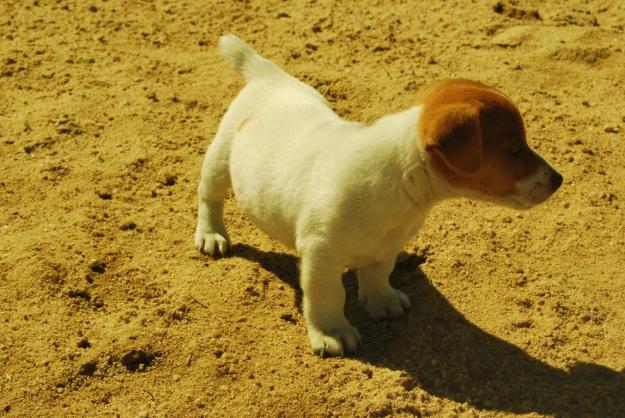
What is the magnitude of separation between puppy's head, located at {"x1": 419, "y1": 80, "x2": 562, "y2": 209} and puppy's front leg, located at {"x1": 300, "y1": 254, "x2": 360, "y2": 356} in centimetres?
92

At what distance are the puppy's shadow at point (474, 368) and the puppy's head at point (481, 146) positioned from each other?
0.97 metres

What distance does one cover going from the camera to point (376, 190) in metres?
5.00

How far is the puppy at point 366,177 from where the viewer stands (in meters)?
4.86

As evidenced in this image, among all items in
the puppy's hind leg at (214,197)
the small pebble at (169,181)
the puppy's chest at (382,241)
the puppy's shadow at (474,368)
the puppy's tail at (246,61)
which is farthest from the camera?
the small pebble at (169,181)

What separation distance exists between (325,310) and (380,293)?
517 millimetres

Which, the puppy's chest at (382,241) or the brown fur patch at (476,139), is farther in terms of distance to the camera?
the puppy's chest at (382,241)

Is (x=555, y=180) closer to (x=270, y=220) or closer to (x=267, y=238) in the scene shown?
(x=270, y=220)

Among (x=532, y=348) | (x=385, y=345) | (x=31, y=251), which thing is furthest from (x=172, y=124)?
(x=532, y=348)

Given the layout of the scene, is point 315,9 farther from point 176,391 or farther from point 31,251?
point 176,391

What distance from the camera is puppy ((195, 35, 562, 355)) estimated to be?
4.86 meters

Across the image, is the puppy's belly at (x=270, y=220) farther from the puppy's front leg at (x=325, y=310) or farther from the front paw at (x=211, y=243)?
the front paw at (x=211, y=243)

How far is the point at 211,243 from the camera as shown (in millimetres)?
6453

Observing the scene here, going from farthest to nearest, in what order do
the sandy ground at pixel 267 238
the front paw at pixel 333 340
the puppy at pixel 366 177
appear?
the front paw at pixel 333 340
the sandy ground at pixel 267 238
the puppy at pixel 366 177

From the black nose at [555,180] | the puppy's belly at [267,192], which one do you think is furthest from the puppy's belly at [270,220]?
the black nose at [555,180]
